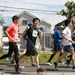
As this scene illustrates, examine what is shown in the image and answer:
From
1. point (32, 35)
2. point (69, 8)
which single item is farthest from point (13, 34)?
point (69, 8)

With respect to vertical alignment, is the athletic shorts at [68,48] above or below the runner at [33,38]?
below

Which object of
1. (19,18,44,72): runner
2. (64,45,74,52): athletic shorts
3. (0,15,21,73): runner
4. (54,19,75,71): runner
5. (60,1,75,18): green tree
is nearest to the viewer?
(19,18,44,72): runner

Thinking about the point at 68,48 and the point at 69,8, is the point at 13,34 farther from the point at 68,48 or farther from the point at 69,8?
the point at 69,8

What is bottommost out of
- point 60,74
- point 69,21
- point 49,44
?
point 49,44

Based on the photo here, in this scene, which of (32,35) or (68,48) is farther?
(68,48)

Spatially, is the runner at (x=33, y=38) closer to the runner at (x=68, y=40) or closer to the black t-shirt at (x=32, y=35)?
the black t-shirt at (x=32, y=35)

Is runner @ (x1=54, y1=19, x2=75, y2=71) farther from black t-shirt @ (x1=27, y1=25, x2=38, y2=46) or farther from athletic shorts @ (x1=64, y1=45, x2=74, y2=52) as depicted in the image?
black t-shirt @ (x1=27, y1=25, x2=38, y2=46)

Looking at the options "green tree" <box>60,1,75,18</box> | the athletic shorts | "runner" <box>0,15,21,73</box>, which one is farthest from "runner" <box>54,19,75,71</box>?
"green tree" <box>60,1,75,18</box>

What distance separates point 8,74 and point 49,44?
168ft

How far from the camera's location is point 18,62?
820cm

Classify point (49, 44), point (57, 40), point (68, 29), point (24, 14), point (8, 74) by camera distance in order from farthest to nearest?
point (24, 14) → point (49, 44) → point (57, 40) → point (68, 29) → point (8, 74)

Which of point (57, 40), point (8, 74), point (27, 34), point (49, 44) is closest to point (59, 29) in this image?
point (57, 40)

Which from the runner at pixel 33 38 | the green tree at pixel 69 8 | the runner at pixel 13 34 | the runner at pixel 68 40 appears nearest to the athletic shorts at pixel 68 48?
the runner at pixel 68 40

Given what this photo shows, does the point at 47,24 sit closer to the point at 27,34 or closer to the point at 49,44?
the point at 49,44
